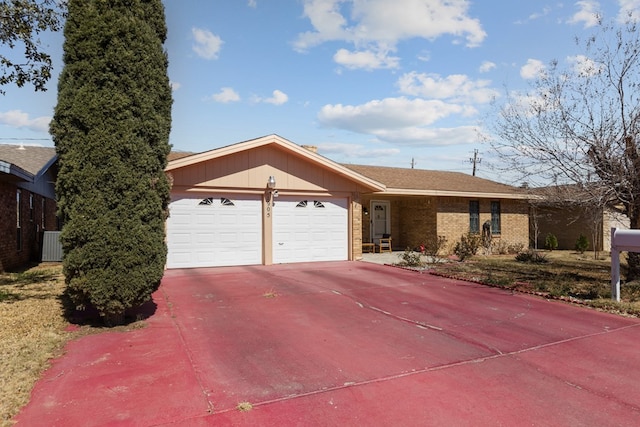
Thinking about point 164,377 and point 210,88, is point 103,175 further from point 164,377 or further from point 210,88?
point 210,88

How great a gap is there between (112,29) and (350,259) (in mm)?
10098

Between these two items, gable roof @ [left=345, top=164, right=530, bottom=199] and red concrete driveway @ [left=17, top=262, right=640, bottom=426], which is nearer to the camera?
red concrete driveway @ [left=17, top=262, right=640, bottom=426]

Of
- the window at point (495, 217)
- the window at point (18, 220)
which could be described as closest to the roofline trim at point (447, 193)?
the window at point (495, 217)

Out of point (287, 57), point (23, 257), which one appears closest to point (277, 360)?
point (287, 57)

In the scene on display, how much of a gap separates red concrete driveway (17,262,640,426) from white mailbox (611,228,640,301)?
3.58 feet

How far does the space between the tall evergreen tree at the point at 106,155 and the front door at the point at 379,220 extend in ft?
44.5

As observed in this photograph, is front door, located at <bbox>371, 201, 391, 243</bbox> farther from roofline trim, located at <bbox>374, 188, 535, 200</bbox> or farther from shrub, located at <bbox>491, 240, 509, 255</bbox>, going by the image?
shrub, located at <bbox>491, 240, 509, 255</bbox>

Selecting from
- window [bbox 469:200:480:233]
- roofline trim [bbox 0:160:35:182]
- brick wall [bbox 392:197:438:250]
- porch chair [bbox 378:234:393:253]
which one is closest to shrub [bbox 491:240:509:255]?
window [bbox 469:200:480:233]

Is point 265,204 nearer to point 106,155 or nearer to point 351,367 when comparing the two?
point 106,155

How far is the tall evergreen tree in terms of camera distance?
17.7ft

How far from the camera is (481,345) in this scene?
17.1 feet

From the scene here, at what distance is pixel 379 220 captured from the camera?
736 inches

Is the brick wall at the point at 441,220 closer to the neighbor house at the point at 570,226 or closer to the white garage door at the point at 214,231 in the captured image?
the neighbor house at the point at 570,226

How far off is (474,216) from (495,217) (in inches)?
53.0
